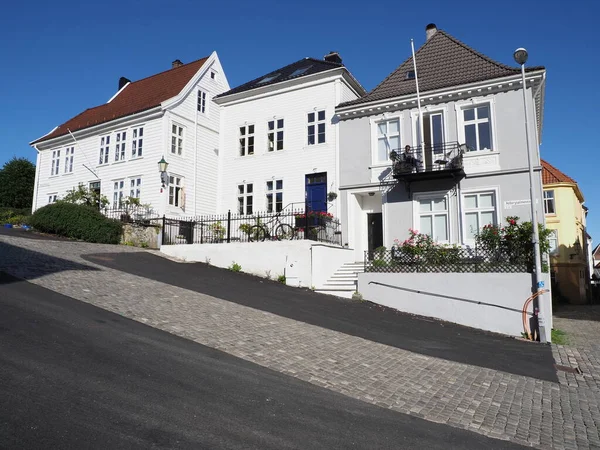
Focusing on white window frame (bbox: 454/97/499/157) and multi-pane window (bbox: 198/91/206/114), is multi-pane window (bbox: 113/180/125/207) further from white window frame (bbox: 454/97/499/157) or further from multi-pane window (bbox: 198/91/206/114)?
white window frame (bbox: 454/97/499/157)

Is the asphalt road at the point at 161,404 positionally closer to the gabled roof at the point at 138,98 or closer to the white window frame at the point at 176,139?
the white window frame at the point at 176,139

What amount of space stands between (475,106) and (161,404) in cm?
1628

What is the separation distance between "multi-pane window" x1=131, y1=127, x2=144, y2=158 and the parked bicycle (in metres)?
10.6

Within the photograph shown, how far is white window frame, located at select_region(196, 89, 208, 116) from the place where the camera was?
26219mm

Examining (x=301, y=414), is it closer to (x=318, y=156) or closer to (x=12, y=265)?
(x=12, y=265)

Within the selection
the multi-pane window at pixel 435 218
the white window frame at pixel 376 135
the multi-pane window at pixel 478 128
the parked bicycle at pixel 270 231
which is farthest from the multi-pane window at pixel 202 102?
the multi-pane window at pixel 478 128

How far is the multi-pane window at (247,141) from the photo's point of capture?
2286 centimetres

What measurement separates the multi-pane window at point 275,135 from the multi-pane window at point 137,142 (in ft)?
26.2

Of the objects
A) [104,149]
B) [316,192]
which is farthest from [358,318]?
[104,149]

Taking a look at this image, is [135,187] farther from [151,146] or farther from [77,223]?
[77,223]

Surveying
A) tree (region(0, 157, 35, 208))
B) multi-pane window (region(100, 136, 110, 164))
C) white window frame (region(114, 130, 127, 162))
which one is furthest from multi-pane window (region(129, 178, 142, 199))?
tree (region(0, 157, 35, 208))

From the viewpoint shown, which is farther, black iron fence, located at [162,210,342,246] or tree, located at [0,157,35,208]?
tree, located at [0,157,35,208]

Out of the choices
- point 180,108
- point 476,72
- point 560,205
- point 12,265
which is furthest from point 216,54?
point 560,205

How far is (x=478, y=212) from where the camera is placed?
52.6ft
